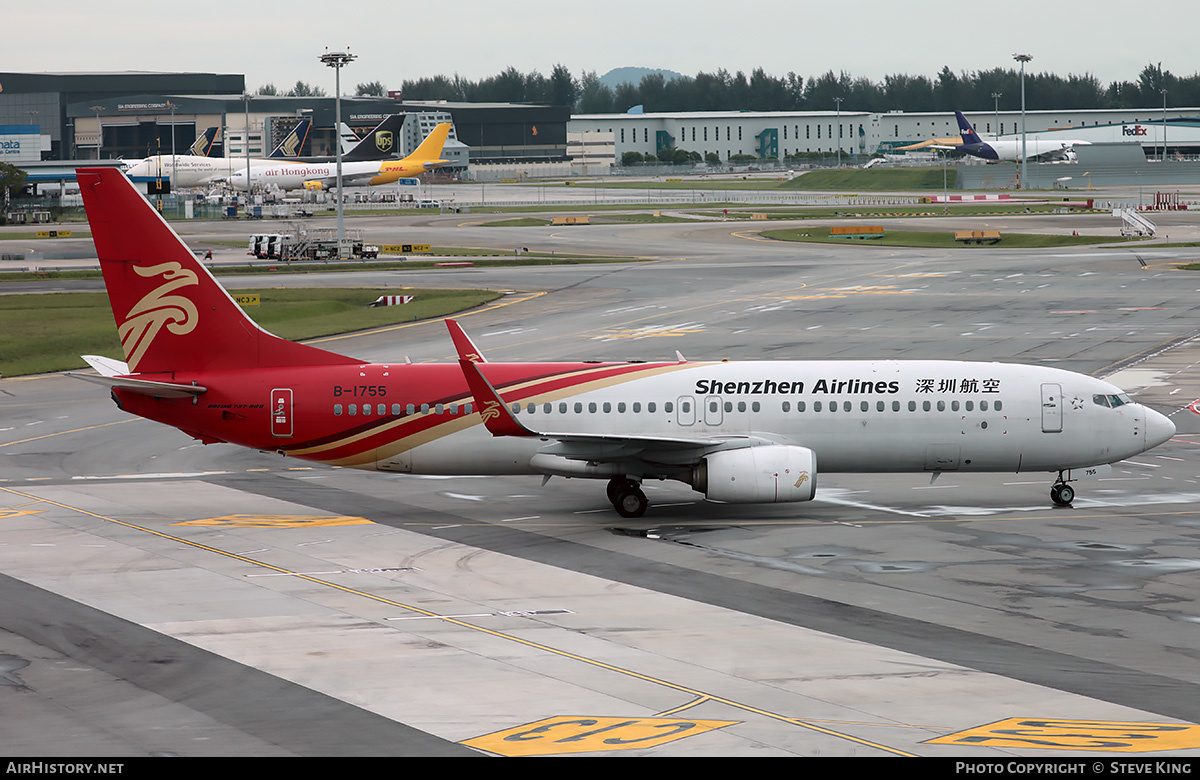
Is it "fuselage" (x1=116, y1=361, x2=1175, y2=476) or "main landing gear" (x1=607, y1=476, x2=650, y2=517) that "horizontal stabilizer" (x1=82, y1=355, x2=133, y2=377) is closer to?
"fuselage" (x1=116, y1=361, x2=1175, y2=476)

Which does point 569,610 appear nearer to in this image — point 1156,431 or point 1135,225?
point 1156,431

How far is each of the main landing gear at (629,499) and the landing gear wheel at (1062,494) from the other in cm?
1213

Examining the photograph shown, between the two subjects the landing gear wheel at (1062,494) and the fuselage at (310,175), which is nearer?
the landing gear wheel at (1062,494)

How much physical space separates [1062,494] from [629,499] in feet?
42.1

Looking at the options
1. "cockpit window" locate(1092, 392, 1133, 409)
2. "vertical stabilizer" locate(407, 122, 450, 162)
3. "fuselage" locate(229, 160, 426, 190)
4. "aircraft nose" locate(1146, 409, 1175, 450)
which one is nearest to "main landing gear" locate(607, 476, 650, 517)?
"cockpit window" locate(1092, 392, 1133, 409)

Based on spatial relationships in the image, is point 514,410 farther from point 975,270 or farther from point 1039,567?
point 975,270

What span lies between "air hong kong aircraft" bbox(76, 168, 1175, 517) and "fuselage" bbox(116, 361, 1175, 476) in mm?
41

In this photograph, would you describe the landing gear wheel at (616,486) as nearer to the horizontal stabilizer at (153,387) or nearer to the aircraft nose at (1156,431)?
the horizontal stabilizer at (153,387)

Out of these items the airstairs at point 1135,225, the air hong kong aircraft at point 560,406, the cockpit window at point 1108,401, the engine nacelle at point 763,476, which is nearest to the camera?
the engine nacelle at point 763,476

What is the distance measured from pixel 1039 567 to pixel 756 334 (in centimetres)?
4076

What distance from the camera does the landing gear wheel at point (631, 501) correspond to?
117 ft

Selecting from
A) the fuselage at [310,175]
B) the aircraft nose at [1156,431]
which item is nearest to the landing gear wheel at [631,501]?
the aircraft nose at [1156,431]

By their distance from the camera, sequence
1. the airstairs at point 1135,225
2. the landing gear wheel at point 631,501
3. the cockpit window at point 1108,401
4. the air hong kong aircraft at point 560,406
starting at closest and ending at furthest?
the air hong kong aircraft at point 560,406 < the landing gear wheel at point 631,501 < the cockpit window at point 1108,401 < the airstairs at point 1135,225

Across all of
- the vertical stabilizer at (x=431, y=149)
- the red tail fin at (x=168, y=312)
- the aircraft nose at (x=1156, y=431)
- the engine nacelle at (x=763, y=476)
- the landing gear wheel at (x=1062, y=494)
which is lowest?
the landing gear wheel at (x=1062, y=494)
